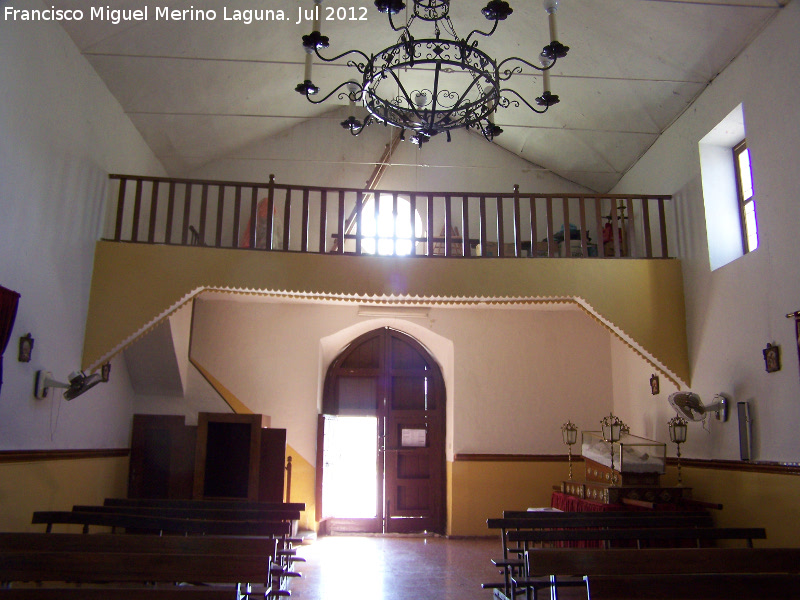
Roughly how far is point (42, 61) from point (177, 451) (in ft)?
17.9

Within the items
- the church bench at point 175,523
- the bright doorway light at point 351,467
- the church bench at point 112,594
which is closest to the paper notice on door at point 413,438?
the bright doorway light at point 351,467

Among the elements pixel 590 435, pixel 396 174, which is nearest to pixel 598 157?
pixel 396 174

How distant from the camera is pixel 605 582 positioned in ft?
11.6

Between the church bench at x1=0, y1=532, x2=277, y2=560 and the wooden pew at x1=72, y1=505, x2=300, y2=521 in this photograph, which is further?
the wooden pew at x1=72, y1=505, x2=300, y2=521

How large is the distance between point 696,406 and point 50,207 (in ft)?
23.3

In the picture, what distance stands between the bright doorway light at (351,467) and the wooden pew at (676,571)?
703 cm

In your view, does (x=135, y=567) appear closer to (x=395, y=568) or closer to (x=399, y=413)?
(x=395, y=568)

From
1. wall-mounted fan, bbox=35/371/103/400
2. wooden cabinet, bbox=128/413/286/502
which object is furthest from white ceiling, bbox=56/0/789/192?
wooden cabinet, bbox=128/413/286/502

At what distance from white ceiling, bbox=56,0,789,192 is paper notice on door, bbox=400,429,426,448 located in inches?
199

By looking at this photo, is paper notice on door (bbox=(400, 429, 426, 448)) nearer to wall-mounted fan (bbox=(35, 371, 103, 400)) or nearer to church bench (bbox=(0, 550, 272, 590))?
wall-mounted fan (bbox=(35, 371, 103, 400))

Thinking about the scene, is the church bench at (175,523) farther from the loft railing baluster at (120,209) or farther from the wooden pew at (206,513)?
the loft railing baluster at (120,209)

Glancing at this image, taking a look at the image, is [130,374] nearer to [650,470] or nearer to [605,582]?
[650,470]

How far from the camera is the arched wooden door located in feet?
37.0

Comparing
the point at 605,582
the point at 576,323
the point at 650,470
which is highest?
the point at 576,323
